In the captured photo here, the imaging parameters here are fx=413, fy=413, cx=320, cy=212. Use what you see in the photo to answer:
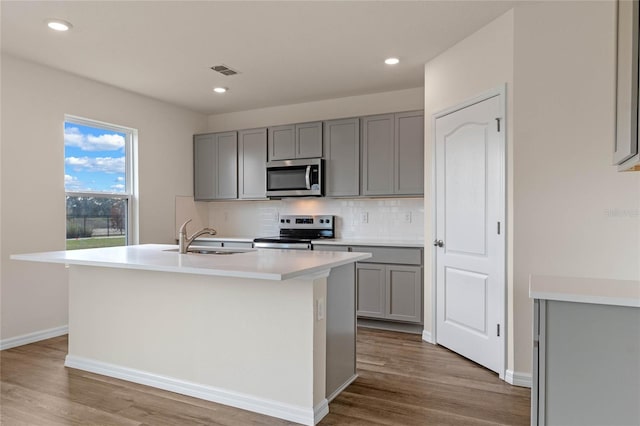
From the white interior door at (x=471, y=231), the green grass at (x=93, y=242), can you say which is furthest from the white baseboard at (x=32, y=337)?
the white interior door at (x=471, y=231)

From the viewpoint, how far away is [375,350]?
11.8ft

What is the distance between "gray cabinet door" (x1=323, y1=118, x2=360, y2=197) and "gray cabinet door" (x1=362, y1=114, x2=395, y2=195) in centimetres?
10

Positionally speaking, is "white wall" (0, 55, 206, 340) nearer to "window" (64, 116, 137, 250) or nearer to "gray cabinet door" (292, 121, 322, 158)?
"window" (64, 116, 137, 250)

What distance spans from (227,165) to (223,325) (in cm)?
330

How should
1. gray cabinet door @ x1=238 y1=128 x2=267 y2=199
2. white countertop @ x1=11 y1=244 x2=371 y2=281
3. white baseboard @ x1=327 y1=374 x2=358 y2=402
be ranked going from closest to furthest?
white countertop @ x1=11 y1=244 x2=371 y2=281, white baseboard @ x1=327 y1=374 x2=358 y2=402, gray cabinet door @ x1=238 y1=128 x2=267 y2=199

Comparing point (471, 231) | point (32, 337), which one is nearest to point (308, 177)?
point (471, 231)

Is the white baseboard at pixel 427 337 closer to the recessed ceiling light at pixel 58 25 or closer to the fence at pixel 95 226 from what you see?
the fence at pixel 95 226

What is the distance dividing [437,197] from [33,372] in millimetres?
3502

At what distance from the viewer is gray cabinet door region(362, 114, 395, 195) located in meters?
4.48

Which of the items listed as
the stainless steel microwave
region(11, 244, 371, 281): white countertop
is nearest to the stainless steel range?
the stainless steel microwave

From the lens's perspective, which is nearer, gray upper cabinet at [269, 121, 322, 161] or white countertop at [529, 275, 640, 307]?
white countertop at [529, 275, 640, 307]

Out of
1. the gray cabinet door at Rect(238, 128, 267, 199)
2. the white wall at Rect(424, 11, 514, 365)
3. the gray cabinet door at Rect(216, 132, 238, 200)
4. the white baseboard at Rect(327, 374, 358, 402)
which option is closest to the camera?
the white baseboard at Rect(327, 374, 358, 402)

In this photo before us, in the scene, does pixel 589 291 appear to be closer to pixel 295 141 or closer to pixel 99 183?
pixel 295 141

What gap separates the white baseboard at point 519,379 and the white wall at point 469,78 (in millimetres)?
85
